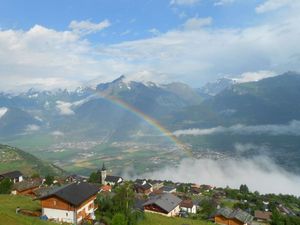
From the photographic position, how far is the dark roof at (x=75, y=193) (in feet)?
172

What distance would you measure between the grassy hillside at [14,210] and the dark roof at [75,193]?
183 inches

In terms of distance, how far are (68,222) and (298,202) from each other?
5039 inches

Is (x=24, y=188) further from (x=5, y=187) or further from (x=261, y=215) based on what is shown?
(x=261, y=215)

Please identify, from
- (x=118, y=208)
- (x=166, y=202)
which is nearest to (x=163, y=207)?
(x=166, y=202)

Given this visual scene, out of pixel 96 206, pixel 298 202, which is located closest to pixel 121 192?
pixel 96 206

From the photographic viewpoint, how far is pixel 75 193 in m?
54.9

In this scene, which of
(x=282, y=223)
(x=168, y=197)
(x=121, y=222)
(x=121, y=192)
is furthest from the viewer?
(x=168, y=197)

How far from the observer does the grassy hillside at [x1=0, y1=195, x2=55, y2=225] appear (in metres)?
41.8

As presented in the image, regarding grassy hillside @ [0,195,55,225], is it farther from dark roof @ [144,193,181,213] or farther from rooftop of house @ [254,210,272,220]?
rooftop of house @ [254,210,272,220]

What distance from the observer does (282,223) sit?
79.1m

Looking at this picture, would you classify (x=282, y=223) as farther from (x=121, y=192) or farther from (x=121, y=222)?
(x=121, y=222)

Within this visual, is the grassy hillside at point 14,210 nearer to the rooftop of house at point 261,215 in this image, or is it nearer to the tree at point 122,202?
the tree at point 122,202

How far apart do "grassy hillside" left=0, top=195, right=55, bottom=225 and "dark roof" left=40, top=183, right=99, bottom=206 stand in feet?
15.2

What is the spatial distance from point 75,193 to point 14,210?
9.07 m
